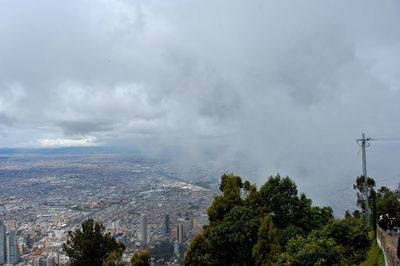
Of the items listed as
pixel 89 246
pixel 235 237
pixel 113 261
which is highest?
pixel 235 237

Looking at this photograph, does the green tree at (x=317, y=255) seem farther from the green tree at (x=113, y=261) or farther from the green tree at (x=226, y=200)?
the green tree at (x=226, y=200)

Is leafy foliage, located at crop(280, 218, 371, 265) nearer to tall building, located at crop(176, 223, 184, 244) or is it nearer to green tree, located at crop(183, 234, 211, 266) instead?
green tree, located at crop(183, 234, 211, 266)

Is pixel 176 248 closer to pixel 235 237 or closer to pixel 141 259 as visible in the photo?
pixel 235 237

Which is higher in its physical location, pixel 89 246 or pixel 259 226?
pixel 259 226

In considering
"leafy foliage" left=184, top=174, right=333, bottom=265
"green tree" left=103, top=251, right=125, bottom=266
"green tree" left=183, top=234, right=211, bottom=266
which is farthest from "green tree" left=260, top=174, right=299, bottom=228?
"green tree" left=103, top=251, right=125, bottom=266

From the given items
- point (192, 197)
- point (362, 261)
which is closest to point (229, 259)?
point (362, 261)

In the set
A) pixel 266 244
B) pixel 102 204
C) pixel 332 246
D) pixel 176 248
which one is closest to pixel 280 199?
pixel 266 244
